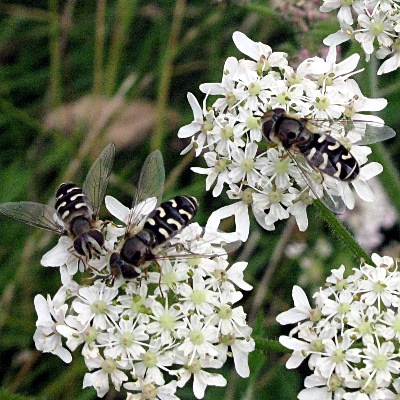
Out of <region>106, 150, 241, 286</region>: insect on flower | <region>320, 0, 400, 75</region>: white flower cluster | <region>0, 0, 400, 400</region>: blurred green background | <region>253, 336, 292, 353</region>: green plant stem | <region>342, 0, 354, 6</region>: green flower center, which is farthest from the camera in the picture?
<region>0, 0, 400, 400</region>: blurred green background

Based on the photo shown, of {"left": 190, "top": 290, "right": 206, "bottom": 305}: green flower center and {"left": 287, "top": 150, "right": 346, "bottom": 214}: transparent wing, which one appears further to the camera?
{"left": 287, "top": 150, "right": 346, "bottom": 214}: transparent wing

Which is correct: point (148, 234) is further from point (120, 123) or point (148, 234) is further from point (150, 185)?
point (120, 123)

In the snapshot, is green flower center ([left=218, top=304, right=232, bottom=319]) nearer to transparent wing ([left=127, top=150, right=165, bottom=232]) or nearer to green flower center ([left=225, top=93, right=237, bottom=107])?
transparent wing ([left=127, top=150, right=165, bottom=232])

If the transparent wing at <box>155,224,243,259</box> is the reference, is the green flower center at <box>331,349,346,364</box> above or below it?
below

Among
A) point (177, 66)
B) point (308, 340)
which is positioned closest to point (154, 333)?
point (308, 340)

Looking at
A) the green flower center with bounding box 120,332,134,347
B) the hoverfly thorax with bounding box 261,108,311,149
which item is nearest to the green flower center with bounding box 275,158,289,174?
the hoverfly thorax with bounding box 261,108,311,149

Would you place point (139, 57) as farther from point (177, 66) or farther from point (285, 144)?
point (285, 144)

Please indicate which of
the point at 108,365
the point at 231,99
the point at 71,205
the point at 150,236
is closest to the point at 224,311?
the point at 150,236

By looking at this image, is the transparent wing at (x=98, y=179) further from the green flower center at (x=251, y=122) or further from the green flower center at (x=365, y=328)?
the green flower center at (x=365, y=328)
